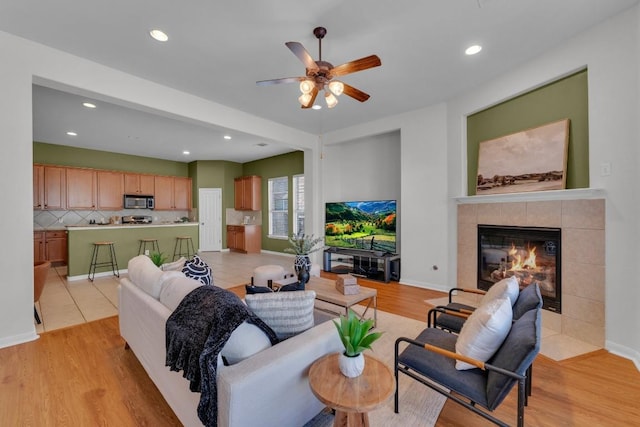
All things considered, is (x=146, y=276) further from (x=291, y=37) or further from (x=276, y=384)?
(x=291, y=37)

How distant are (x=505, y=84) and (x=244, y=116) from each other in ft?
12.5

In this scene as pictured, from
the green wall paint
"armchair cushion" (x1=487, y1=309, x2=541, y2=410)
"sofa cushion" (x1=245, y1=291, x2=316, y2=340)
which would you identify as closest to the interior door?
the green wall paint

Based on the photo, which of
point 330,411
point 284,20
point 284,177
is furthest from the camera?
point 284,177

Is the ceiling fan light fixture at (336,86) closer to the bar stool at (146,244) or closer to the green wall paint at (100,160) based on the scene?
the bar stool at (146,244)

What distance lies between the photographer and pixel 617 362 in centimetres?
229

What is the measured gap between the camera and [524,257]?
321 centimetres

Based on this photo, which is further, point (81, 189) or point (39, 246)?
point (81, 189)

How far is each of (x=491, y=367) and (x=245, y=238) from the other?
293 inches

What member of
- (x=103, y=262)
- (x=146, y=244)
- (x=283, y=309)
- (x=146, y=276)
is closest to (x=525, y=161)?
(x=283, y=309)

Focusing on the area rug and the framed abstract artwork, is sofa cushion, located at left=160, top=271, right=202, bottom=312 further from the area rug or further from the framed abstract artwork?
the framed abstract artwork

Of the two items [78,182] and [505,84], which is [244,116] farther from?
[78,182]

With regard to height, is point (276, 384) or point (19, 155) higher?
point (19, 155)

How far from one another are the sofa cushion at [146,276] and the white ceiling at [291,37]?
7.14ft

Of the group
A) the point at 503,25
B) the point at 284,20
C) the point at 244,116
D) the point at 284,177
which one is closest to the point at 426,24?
the point at 503,25
